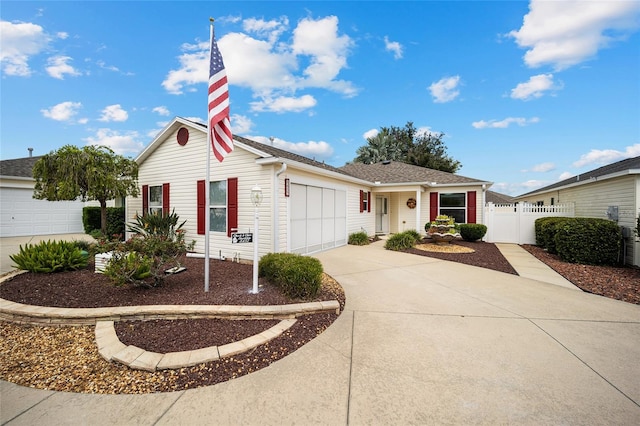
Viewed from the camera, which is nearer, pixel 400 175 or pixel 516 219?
pixel 516 219

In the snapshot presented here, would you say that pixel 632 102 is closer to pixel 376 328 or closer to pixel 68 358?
pixel 376 328

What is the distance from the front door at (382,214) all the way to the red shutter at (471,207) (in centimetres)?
394

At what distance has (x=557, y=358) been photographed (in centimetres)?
274

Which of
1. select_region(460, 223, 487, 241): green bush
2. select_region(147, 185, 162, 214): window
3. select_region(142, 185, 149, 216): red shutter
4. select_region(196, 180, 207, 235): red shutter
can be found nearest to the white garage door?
select_region(142, 185, 149, 216): red shutter

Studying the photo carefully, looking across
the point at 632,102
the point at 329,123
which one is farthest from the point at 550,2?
the point at 329,123

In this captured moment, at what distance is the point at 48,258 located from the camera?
549cm

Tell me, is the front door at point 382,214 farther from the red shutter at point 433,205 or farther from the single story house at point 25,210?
the single story house at point 25,210

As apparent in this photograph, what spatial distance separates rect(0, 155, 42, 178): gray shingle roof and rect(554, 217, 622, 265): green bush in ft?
70.5

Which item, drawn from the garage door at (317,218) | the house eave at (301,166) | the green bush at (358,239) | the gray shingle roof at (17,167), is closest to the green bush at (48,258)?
the house eave at (301,166)

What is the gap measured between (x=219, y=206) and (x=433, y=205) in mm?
10333

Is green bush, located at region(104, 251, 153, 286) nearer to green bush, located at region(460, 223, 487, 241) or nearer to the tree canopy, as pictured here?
green bush, located at region(460, 223, 487, 241)

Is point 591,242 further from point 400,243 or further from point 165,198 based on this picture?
point 165,198

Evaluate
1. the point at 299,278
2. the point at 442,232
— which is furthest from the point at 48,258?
the point at 442,232

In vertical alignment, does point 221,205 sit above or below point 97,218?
above
